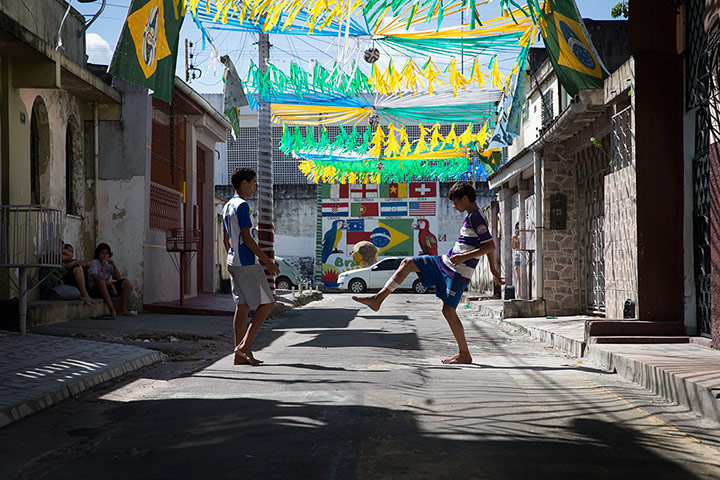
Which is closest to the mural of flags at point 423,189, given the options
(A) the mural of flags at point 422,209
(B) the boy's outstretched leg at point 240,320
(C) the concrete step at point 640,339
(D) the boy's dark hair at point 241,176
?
(A) the mural of flags at point 422,209

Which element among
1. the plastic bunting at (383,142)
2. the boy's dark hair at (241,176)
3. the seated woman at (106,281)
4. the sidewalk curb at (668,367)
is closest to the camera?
the sidewalk curb at (668,367)

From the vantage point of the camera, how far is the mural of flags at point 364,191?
38.8m

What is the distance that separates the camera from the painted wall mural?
126 ft

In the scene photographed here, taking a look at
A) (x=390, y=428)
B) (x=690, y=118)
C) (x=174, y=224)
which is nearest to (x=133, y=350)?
(x=390, y=428)

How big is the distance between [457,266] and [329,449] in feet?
13.2

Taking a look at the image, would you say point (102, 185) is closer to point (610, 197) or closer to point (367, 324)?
point (367, 324)

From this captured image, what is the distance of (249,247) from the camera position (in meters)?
7.53

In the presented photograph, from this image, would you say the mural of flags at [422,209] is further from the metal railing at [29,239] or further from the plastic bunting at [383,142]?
the metal railing at [29,239]

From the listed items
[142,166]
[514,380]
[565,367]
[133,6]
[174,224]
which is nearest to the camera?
[514,380]

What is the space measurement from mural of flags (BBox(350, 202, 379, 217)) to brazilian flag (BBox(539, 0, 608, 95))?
86.1ft

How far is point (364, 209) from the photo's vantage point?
38.8 meters

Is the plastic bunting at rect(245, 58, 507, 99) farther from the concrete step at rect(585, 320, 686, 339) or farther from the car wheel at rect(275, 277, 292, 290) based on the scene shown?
the car wheel at rect(275, 277, 292, 290)

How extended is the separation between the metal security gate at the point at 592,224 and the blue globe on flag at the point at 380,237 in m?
22.5

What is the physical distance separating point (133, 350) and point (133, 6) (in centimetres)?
416
